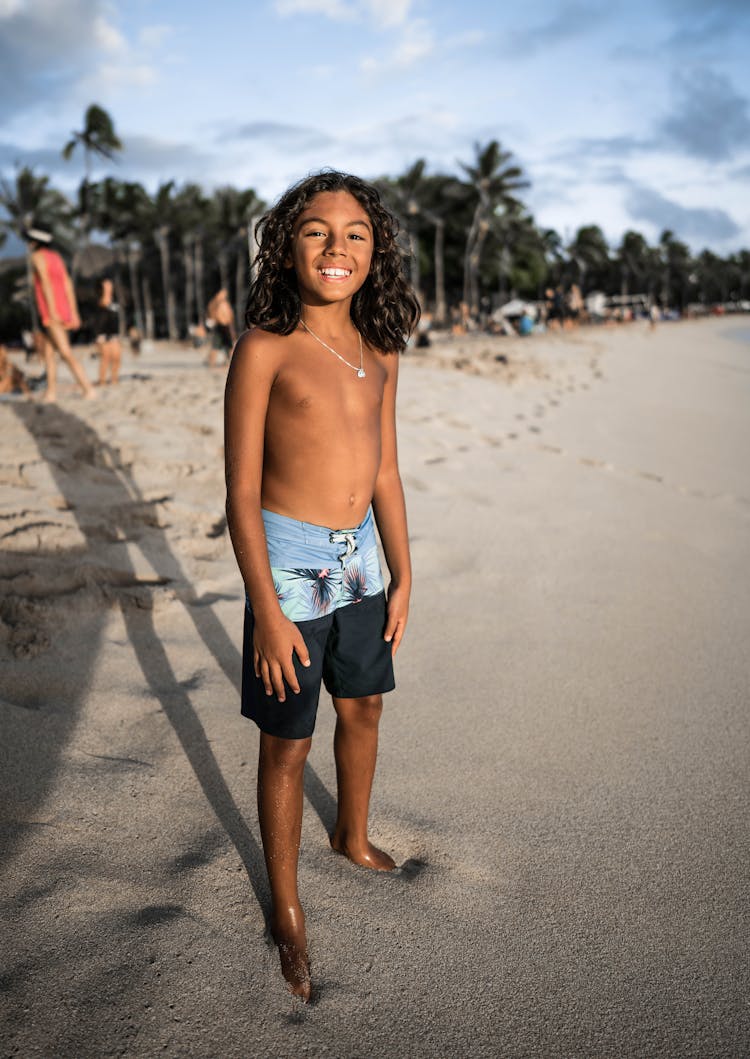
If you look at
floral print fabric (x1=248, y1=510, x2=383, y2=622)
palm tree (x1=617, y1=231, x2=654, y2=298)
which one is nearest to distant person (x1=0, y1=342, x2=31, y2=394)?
floral print fabric (x1=248, y1=510, x2=383, y2=622)

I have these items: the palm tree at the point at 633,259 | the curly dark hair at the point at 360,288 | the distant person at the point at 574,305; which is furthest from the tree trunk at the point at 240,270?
the palm tree at the point at 633,259

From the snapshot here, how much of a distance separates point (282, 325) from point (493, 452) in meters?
4.72

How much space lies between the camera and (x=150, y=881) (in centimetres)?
175

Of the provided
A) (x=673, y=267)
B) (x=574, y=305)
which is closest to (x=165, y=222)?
(x=574, y=305)

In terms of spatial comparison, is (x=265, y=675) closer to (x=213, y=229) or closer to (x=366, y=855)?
(x=366, y=855)

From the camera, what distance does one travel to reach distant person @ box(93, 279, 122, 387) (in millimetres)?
8828

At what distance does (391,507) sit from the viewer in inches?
76.2

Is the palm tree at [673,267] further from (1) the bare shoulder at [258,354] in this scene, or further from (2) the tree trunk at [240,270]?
(1) the bare shoulder at [258,354]

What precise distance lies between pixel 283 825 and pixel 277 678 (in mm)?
342

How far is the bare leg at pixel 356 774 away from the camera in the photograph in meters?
1.79

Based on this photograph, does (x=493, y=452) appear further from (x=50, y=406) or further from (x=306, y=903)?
(x=306, y=903)

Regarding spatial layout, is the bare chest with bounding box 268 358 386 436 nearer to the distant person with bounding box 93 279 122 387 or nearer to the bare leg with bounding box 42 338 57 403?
the bare leg with bounding box 42 338 57 403

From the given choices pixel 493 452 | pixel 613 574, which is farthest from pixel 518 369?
pixel 613 574

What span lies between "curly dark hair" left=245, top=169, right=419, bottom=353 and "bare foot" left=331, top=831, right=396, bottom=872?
4.14 ft
